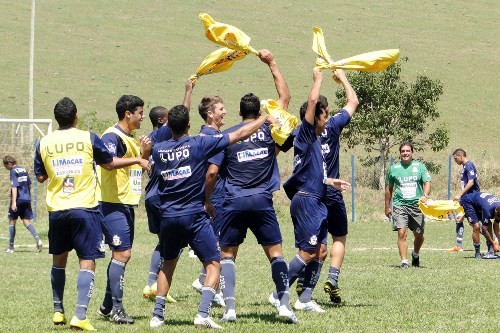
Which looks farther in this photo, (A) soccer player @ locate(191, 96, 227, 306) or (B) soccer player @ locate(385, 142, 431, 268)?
(B) soccer player @ locate(385, 142, 431, 268)

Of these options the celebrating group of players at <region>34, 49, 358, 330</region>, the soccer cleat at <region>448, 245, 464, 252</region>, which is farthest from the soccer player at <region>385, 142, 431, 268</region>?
the celebrating group of players at <region>34, 49, 358, 330</region>

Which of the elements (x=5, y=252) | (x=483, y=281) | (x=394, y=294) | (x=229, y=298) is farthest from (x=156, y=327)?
(x=5, y=252)

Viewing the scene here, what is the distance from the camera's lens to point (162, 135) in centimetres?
1111

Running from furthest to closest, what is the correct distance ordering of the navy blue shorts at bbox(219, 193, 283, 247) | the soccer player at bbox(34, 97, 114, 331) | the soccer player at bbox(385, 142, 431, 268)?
the soccer player at bbox(385, 142, 431, 268) → the navy blue shorts at bbox(219, 193, 283, 247) → the soccer player at bbox(34, 97, 114, 331)

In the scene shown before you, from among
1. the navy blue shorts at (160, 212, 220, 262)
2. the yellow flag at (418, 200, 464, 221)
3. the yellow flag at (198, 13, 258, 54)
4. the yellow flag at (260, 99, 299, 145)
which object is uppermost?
the yellow flag at (198, 13, 258, 54)

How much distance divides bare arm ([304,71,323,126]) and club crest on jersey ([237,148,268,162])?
63 centimetres

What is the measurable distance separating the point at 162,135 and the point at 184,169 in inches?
64.1

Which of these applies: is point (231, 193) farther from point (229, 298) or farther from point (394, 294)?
point (394, 294)

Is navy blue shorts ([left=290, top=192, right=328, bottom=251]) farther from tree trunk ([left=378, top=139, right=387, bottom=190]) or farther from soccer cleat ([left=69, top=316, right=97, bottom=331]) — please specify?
tree trunk ([left=378, top=139, right=387, bottom=190])

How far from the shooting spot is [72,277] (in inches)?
615

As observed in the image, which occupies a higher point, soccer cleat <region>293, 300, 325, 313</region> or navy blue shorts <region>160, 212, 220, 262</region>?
navy blue shorts <region>160, 212, 220, 262</region>

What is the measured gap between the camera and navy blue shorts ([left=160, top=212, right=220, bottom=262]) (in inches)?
376

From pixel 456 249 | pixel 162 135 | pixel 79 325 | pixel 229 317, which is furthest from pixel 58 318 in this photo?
pixel 456 249

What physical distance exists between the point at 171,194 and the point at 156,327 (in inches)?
51.6
